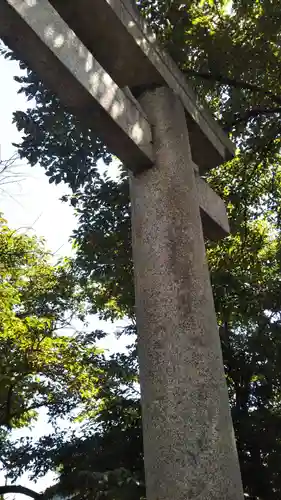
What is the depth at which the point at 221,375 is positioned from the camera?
6.40 feet

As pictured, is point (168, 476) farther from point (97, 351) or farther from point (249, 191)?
point (97, 351)

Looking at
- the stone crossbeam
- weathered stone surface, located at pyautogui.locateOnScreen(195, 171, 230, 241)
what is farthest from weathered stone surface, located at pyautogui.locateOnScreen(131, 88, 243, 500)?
weathered stone surface, located at pyautogui.locateOnScreen(195, 171, 230, 241)

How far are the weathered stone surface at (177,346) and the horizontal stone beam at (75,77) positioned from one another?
0.50 feet

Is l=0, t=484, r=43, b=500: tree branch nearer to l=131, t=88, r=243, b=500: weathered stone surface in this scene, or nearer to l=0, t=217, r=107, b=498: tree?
l=0, t=217, r=107, b=498: tree

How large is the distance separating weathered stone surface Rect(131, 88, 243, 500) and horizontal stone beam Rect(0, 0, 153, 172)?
15 cm

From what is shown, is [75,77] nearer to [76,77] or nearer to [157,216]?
[76,77]

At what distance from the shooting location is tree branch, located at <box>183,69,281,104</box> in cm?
455

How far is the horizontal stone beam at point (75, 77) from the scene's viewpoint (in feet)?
6.38

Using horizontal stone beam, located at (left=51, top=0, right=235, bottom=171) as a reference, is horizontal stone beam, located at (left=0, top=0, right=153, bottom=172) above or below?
below

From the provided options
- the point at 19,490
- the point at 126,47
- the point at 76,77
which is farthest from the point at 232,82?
the point at 19,490

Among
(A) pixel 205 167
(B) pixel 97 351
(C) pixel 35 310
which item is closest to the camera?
(A) pixel 205 167

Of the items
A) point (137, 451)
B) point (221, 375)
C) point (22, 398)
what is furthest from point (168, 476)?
point (22, 398)

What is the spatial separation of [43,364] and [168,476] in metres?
6.33

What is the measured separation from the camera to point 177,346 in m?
1.90
